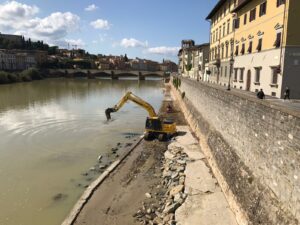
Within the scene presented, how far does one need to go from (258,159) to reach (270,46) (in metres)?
16.2

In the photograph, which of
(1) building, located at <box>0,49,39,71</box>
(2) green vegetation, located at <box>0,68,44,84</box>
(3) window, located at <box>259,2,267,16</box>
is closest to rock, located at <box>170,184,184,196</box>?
(3) window, located at <box>259,2,267,16</box>

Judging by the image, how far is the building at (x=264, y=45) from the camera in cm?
2134

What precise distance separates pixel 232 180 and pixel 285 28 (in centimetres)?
1408

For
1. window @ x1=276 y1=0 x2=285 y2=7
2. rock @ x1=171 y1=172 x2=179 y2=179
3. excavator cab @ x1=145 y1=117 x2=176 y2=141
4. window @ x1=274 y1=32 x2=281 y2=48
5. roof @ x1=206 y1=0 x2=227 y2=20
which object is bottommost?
rock @ x1=171 y1=172 x2=179 y2=179

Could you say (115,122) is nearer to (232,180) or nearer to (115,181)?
(115,181)

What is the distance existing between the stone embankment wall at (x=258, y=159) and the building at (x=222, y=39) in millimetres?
21745

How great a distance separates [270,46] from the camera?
24.0m

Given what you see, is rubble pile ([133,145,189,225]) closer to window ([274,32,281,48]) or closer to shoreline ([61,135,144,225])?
shoreline ([61,135,144,225])

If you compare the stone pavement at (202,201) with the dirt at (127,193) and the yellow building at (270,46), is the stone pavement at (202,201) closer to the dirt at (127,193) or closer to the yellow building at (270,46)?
the dirt at (127,193)

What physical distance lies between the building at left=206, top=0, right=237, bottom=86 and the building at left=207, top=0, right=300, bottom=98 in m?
0.12

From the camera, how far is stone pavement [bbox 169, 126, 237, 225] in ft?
36.9

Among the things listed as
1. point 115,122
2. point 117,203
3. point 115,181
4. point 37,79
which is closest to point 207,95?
point 115,181

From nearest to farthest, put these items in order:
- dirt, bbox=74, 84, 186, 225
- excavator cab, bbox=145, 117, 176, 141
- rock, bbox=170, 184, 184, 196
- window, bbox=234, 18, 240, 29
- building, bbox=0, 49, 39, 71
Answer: dirt, bbox=74, 84, 186, 225, rock, bbox=170, 184, 184, 196, excavator cab, bbox=145, 117, 176, 141, window, bbox=234, 18, 240, 29, building, bbox=0, 49, 39, 71

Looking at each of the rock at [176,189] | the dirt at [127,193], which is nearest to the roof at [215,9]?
the dirt at [127,193]
